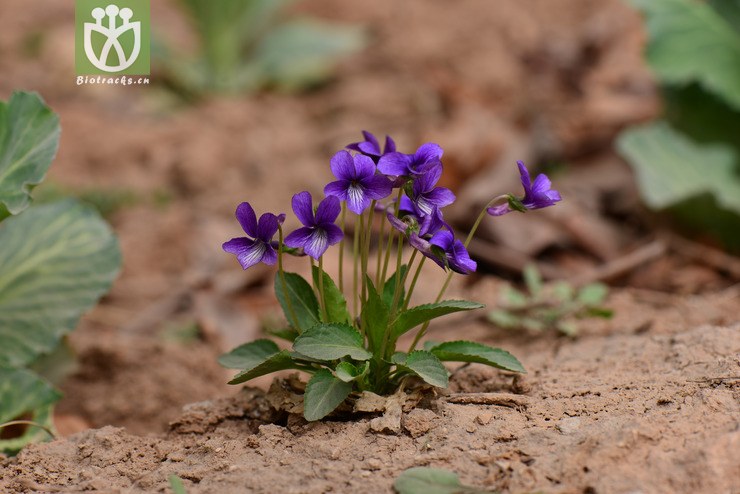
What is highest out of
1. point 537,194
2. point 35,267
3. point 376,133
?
point 537,194

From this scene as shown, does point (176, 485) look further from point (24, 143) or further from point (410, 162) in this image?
point (24, 143)

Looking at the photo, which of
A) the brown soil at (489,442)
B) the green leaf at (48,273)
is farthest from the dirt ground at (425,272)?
the green leaf at (48,273)

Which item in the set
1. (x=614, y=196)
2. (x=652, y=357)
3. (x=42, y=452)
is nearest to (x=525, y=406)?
(x=652, y=357)

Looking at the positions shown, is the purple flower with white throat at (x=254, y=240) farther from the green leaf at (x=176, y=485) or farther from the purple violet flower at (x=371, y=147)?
the green leaf at (x=176, y=485)

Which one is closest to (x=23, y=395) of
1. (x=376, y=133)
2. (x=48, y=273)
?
(x=48, y=273)

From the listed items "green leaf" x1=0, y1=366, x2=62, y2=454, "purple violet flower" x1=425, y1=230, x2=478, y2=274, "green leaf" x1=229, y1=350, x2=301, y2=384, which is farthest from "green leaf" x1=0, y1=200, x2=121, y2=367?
"purple violet flower" x1=425, y1=230, x2=478, y2=274

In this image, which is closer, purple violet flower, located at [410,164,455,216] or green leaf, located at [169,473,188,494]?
green leaf, located at [169,473,188,494]

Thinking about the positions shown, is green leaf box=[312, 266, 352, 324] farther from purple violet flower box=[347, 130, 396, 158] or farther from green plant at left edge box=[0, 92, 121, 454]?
green plant at left edge box=[0, 92, 121, 454]
